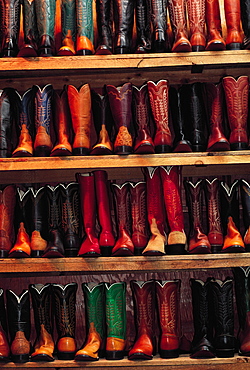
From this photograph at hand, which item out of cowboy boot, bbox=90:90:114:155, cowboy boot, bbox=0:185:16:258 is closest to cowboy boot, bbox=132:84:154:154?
cowboy boot, bbox=90:90:114:155

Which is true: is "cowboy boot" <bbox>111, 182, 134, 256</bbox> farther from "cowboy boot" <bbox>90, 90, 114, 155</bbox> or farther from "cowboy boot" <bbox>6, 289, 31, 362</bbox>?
"cowboy boot" <bbox>6, 289, 31, 362</bbox>

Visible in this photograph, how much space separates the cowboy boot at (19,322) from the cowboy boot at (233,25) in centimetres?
172

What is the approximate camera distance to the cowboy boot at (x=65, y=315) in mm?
2404

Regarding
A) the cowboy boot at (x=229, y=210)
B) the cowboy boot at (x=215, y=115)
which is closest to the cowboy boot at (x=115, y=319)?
the cowboy boot at (x=229, y=210)

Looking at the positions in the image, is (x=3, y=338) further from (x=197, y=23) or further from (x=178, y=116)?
(x=197, y=23)

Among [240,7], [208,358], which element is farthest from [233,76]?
[208,358]

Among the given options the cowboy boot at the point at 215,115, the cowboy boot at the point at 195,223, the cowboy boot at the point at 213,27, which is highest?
the cowboy boot at the point at 213,27

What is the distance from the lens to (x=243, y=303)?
2465 millimetres

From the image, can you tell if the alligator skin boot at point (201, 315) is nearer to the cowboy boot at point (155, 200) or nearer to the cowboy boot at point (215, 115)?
the cowboy boot at point (155, 200)

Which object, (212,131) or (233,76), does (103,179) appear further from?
(233,76)

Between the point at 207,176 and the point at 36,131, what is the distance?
1.07 metres

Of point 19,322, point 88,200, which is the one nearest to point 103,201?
point 88,200

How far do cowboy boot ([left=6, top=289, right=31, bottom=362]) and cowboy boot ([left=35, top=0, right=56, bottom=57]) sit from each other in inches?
51.1

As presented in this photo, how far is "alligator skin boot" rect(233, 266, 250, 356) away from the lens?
7.84 feet
